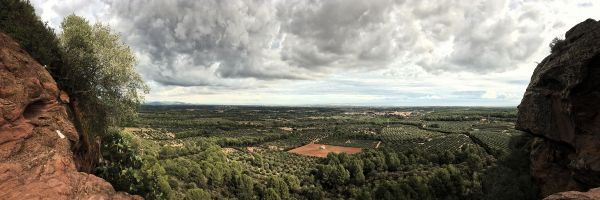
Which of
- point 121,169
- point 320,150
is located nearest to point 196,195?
point 121,169

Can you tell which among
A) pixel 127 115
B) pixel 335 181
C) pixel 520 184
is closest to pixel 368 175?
pixel 335 181

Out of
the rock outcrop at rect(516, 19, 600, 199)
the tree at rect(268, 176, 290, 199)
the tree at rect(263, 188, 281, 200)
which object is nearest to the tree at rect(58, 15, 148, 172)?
the rock outcrop at rect(516, 19, 600, 199)

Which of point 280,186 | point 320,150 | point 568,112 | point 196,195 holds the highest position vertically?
point 568,112

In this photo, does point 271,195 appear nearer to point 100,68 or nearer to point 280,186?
point 280,186

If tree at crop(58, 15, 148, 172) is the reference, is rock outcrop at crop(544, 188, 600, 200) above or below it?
below

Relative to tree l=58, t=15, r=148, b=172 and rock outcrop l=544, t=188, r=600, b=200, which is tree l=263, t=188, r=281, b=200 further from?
rock outcrop l=544, t=188, r=600, b=200

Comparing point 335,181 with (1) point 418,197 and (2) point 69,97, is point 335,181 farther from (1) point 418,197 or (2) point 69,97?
(2) point 69,97
